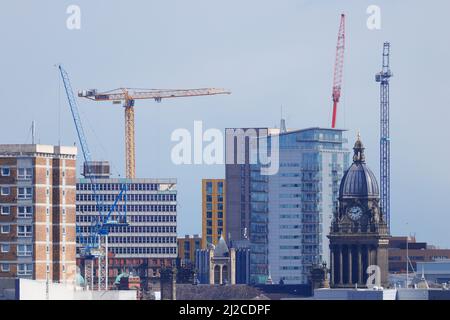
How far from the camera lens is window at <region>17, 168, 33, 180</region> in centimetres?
16100

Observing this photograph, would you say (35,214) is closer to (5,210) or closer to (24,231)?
(24,231)

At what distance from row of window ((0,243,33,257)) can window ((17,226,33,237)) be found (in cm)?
89

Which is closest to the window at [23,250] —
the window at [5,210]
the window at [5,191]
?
the window at [5,210]

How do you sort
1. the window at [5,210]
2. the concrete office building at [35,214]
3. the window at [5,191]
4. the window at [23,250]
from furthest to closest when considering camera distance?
the window at [5,191], the window at [5,210], the window at [23,250], the concrete office building at [35,214]

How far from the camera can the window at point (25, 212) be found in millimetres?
160863

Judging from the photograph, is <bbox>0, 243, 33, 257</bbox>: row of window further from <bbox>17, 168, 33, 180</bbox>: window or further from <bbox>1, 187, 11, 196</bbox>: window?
<bbox>17, 168, 33, 180</bbox>: window

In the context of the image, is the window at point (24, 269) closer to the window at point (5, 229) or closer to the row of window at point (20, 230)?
the row of window at point (20, 230)

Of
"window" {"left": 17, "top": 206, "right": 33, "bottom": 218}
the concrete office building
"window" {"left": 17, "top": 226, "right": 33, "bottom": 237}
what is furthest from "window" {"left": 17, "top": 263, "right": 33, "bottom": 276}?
"window" {"left": 17, "top": 206, "right": 33, "bottom": 218}

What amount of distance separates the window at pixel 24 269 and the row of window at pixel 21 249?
1053 mm

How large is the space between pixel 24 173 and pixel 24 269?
8198 millimetres
